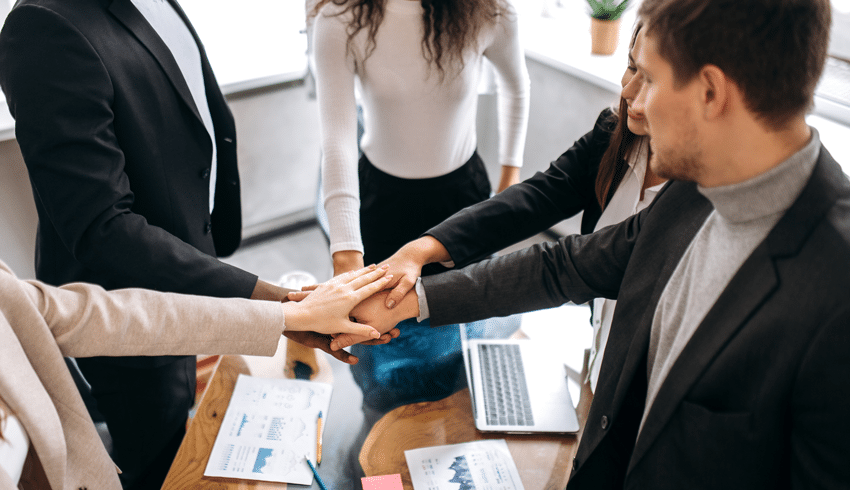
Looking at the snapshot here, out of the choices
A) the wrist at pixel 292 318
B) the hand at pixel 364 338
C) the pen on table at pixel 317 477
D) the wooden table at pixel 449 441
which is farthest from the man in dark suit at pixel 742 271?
the wrist at pixel 292 318

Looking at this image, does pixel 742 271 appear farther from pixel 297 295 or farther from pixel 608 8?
pixel 608 8

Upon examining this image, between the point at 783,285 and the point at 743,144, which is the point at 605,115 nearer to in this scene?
the point at 743,144

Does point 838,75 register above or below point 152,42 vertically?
below

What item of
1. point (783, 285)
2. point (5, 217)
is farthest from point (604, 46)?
point (5, 217)

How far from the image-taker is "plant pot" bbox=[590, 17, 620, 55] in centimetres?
272

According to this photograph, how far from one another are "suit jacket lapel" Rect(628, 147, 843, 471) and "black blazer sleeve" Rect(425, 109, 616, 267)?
0.69 metres

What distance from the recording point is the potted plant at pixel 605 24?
2668 mm

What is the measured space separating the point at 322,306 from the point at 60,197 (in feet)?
1.92

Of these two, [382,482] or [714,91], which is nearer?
[714,91]

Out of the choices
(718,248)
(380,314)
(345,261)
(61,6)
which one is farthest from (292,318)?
(718,248)

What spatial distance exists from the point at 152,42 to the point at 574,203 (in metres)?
1.09

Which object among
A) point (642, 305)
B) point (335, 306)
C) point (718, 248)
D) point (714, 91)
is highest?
point (714, 91)

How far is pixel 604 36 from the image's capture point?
2754mm

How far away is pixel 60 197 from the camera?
121 cm
